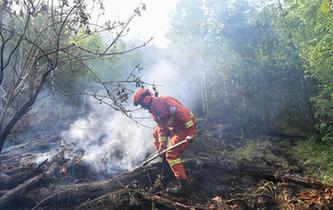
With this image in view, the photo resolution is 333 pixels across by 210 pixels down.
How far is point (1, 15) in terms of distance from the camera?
3.36 meters

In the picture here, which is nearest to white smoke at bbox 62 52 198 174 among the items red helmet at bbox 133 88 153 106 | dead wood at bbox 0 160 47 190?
red helmet at bbox 133 88 153 106

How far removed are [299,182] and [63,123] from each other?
8597 mm

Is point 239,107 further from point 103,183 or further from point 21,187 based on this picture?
point 21,187

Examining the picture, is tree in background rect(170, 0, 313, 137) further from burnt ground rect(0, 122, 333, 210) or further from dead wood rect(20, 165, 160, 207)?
dead wood rect(20, 165, 160, 207)

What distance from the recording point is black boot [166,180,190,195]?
5.81 meters

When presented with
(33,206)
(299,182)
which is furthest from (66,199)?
(299,182)

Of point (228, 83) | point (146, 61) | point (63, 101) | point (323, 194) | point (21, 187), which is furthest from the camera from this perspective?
point (146, 61)

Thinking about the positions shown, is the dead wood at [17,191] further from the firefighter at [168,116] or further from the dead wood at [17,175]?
the firefighter at [168,116]

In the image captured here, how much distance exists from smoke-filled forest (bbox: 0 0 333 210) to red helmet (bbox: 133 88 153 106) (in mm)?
20

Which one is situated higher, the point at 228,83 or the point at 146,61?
the point at 146,61

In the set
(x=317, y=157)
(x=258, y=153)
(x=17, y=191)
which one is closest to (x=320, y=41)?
(x=317, y=157)

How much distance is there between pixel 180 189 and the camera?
5.86m

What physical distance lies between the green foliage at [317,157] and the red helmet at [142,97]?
3.70m

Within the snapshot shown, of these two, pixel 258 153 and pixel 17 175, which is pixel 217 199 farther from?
pixel 258 153
